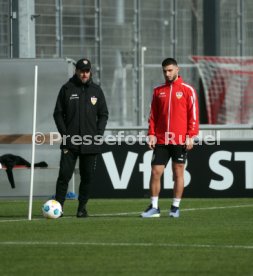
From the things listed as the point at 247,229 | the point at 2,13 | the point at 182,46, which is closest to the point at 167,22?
the point at 182,46

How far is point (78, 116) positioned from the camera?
46.5ft

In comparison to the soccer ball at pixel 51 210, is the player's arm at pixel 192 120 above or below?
above

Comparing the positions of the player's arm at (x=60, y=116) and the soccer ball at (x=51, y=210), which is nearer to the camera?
the soccer ball at (x=51, y=210)

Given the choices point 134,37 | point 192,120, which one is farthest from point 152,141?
point 134,37

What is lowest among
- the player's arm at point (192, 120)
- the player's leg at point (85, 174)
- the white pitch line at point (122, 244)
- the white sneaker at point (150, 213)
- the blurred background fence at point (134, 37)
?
the white sneaker at point (150, 213)

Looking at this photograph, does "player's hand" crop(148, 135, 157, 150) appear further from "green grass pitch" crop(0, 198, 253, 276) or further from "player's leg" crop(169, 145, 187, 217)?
"green grass pitch" crop(0, 198, 253, 276)

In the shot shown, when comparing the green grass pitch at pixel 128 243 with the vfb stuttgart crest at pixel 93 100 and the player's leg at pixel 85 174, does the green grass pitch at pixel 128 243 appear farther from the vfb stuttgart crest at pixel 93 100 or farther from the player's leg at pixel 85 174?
the vfb stuttgart crest at pixel 93 100

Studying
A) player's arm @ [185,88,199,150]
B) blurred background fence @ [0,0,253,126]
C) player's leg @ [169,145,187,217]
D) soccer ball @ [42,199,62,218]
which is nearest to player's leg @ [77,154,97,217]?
soccer ball @ [42,199,62,218]

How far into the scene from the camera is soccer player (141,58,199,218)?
13.9m

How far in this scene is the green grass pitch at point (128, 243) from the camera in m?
8.90

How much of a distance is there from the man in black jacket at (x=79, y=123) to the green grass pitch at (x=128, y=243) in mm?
540

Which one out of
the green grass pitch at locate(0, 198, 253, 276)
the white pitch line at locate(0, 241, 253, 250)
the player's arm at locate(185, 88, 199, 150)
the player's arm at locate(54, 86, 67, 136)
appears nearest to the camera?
the green grass pitch at locate(0, 198, 253, 276)

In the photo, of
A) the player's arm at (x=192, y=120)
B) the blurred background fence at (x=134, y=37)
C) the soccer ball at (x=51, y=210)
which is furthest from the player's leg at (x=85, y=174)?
the blurred background fence at (x=134, y=37)

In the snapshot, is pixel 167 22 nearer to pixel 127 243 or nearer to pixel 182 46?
pixel 182 46
